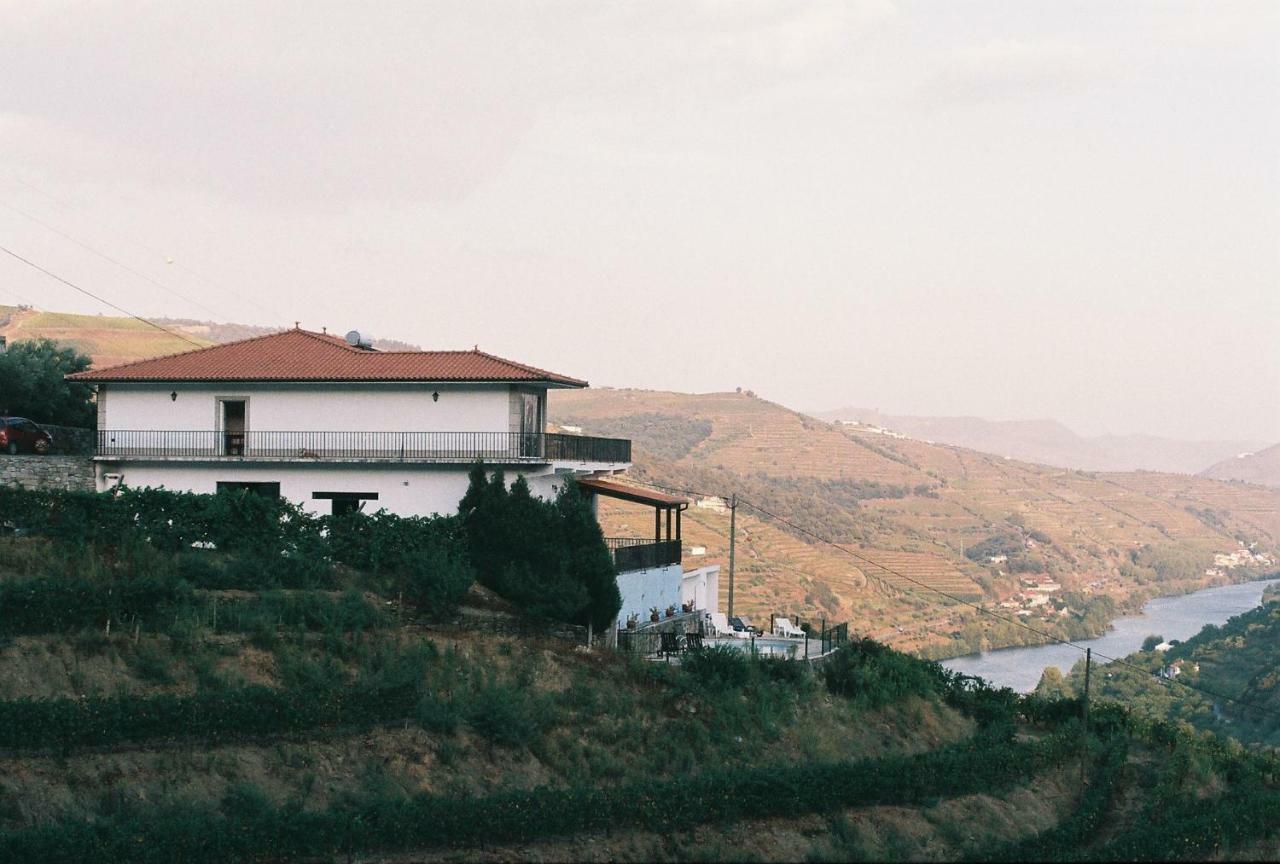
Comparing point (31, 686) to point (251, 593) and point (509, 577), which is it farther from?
point (509, 577)

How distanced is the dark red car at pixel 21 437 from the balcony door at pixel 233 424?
5.67m

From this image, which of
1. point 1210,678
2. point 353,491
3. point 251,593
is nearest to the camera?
point 251,593

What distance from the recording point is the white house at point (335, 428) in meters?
38.0

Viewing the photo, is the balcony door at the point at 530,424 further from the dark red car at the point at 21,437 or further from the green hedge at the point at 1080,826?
the green hedge at the point at 1080,826

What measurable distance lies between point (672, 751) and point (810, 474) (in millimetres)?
170492

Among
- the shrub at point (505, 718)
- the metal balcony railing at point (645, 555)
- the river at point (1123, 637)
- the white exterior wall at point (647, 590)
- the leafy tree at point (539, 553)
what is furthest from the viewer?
the river at point (1123, 637)

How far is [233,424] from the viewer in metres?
39.8

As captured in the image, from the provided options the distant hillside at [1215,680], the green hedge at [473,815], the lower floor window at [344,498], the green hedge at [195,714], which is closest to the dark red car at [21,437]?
the lower floor window at [344,498]

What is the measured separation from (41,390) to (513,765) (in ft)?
89.1

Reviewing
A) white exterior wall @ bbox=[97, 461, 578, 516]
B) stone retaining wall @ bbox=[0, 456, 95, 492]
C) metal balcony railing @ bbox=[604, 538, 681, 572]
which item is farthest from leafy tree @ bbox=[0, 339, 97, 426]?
metal balcony railing @ bbox=[604, 538, 681, 572]

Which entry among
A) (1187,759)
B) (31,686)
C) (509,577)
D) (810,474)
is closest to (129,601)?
(31,686)

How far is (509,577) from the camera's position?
34.2m

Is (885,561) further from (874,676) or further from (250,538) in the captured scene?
(250,538)

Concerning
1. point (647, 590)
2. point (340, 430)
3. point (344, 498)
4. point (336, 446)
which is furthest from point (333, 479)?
point (647, 590)
